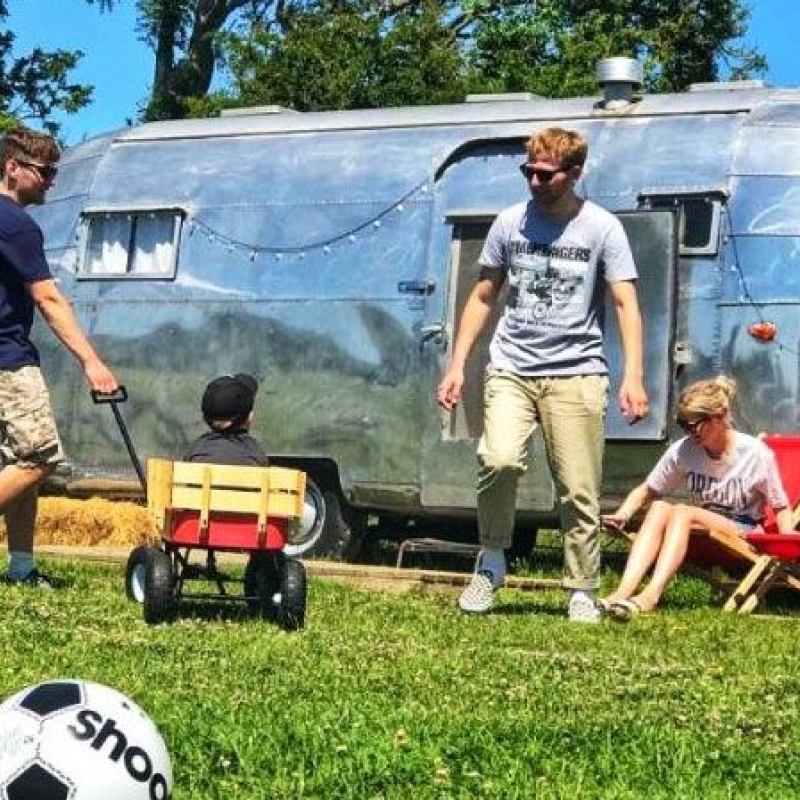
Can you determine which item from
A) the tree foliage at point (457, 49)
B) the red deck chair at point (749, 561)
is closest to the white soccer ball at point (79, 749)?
the red deck chair at point (749, 561)

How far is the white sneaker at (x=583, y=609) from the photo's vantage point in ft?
28.0

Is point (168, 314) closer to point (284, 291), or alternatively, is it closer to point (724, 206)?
point (284, 291)

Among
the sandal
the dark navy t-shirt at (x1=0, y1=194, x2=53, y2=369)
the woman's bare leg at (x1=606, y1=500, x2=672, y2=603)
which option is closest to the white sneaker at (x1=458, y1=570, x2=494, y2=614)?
the sandal

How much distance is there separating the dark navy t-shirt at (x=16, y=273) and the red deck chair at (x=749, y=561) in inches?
132

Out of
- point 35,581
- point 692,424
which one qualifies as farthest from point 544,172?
point 35,581

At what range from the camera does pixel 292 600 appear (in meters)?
7.67

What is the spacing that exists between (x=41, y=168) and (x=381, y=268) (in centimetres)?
392

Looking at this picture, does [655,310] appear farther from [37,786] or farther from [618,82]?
[37,786]

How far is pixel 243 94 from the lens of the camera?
90.9 feet

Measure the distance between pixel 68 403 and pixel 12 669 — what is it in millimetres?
7781

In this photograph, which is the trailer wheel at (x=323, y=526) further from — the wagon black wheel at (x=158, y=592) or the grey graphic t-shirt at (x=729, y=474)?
the wagon black wheel at (x=158, y=592)

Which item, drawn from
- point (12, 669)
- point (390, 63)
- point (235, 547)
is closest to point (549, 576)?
point (235, 547)

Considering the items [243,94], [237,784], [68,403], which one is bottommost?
[237,784]

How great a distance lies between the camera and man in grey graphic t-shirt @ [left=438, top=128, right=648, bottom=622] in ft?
27.9
